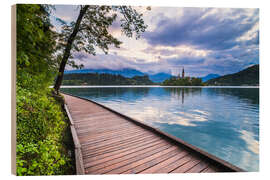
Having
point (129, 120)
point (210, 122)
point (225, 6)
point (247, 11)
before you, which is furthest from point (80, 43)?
point (210, 122)

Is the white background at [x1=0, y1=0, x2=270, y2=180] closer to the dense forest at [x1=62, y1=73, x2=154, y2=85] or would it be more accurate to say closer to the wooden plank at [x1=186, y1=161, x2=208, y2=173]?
the wooden plank at [x1=186, y1=161, x2=208, y2=173]

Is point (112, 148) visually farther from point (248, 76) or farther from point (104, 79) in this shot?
point (104, 79)

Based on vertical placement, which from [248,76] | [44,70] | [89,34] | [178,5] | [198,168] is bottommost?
[198,168]

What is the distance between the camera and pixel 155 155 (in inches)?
86.9

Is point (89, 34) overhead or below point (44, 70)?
overhead

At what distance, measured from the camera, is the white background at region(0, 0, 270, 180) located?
1.99 m

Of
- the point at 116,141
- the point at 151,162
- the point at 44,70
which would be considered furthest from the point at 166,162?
the point at 44,70

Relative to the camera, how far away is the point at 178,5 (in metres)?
2.74

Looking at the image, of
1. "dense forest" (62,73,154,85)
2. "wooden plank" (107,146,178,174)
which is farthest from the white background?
"dense forest" (62,73,154,85)

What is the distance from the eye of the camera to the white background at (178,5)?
1.99 metres

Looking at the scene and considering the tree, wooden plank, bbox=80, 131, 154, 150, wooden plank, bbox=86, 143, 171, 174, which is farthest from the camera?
the tree

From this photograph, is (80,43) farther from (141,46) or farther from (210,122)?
(210,122)
